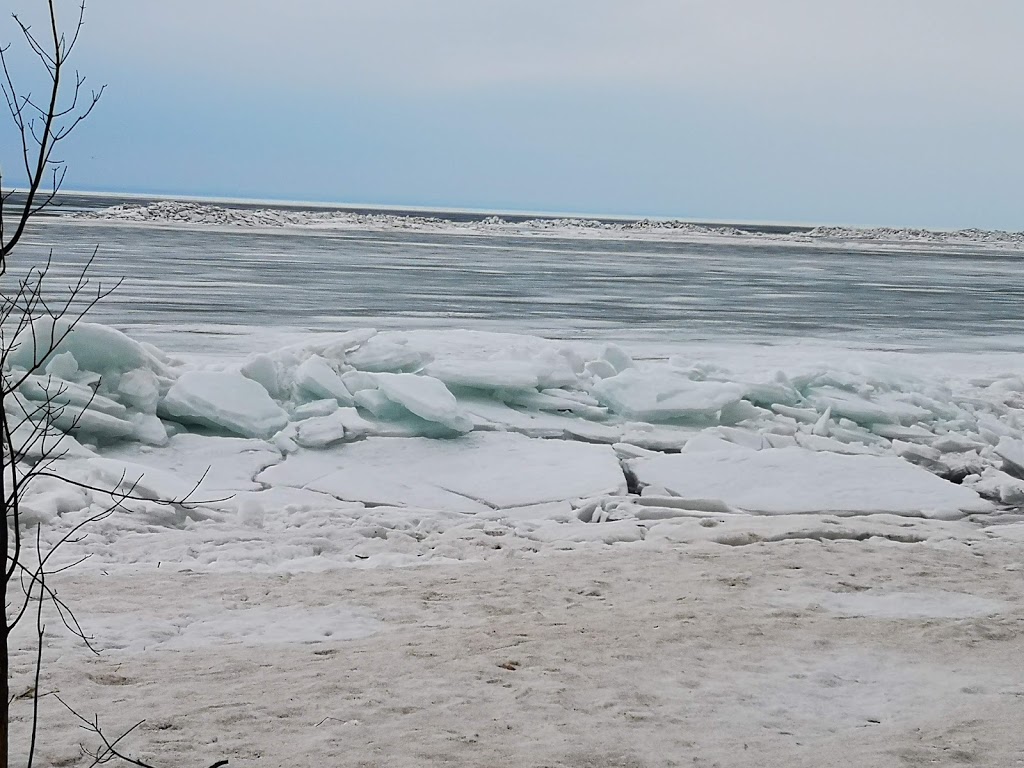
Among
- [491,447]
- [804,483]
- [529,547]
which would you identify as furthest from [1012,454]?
[529,547]

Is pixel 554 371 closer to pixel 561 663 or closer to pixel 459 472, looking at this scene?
pixel 459 472

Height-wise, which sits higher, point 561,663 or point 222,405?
point 222,405

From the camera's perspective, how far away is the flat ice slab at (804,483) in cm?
652

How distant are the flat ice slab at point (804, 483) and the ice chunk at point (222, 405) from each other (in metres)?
2.58

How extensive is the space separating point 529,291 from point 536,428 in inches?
463

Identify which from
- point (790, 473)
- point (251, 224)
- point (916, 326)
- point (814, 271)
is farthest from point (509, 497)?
point (251, 224)

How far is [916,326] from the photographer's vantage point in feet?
51.8

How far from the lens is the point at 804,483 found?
22.6ft

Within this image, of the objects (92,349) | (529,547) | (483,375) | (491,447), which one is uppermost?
(92,349)

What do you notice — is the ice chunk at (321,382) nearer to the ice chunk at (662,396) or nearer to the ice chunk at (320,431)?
the ice chunk at (320,431)

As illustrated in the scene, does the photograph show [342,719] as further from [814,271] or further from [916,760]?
[814,271]

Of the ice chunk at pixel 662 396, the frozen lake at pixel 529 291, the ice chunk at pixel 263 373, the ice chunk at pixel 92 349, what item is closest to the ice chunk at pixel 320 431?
the ice chunk at pixel 263 373

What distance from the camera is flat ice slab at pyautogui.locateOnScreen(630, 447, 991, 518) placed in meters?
6.52

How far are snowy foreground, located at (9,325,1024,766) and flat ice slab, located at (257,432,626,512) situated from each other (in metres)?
0.03
